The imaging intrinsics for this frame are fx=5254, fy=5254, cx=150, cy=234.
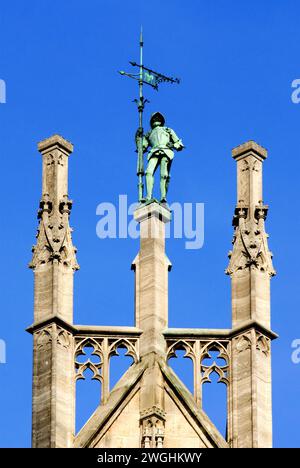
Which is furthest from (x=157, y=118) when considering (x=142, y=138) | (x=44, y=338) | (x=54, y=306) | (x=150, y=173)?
(x=44, y=338)

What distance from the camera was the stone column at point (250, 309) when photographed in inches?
3440

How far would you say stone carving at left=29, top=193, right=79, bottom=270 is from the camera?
88.7 metres

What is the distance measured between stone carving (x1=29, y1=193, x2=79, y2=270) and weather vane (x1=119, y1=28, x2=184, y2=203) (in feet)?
5.24

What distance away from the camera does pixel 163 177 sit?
296 feet

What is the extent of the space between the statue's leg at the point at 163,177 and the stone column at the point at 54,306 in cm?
165

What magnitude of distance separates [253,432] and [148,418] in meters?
1.84

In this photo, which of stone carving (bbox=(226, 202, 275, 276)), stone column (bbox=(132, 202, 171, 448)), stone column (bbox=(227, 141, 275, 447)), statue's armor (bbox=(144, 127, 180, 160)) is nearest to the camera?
stone column (bbox=(227, 141, 275, 447))

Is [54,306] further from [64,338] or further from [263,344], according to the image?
[263,344]

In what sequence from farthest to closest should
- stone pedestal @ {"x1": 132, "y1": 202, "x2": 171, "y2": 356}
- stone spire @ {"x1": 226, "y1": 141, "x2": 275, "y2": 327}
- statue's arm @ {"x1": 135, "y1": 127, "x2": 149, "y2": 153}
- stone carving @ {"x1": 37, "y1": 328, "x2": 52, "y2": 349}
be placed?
statue's arm @ {"x1": 135, "y1": 127, "x2": 149, "y2": 153} < stone pedestal @ {"x1": 132, "y1": 202, "x2": 171, "y2": 356} < stone spire @ {"x1": 226, "y1": 141, "x2": 275, "y2": 327} < stone carving @ {"x1": 37, "y1": 328, "x2": 52, "y2": 349}

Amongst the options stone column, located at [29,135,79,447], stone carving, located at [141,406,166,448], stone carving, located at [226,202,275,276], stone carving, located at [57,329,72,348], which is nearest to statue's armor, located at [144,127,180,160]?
stone column, located at [29,135,79,447]

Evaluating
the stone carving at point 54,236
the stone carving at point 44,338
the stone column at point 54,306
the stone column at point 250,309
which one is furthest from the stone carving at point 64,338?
the stone column at point 250,309

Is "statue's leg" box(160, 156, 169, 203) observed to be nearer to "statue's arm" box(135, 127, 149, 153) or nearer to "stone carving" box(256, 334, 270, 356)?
"statue's arm" box(135, 127, 149, 153)
